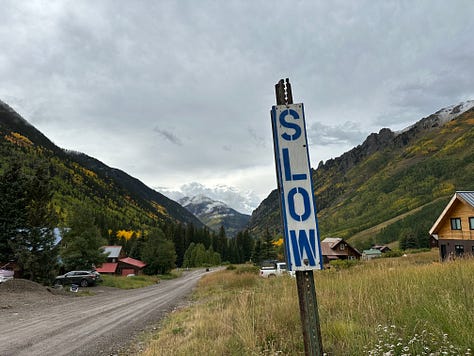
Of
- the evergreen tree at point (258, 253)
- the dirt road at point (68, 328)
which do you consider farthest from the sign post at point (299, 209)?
the evergreen tree at point (258, 253)

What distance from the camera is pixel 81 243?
117 feet

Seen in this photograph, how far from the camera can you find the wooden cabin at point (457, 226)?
99.0 ft

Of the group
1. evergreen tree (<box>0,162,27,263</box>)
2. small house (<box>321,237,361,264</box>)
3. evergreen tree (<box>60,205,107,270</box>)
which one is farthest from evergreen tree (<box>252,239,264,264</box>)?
evergreen tree (<box>0,162,27,263</box>)

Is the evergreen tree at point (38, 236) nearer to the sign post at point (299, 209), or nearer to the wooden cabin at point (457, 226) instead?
the sign post at point (299, 209)

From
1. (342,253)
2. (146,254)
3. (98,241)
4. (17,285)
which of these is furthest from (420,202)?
(17,285)

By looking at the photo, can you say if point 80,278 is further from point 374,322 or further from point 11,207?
point 374,322

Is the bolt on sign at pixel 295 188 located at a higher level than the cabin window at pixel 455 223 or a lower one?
higher

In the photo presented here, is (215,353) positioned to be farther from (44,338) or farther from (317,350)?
(44,338)

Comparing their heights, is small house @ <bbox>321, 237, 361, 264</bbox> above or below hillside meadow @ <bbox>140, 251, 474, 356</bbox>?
below

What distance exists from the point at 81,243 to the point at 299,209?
38.4 metres

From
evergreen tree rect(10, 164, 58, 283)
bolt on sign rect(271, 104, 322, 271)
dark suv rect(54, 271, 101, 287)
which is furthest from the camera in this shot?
dark suv rect(54, 271, 101, 287)

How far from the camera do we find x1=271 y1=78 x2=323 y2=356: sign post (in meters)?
2.40

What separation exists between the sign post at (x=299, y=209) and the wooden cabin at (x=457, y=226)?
1263 inches

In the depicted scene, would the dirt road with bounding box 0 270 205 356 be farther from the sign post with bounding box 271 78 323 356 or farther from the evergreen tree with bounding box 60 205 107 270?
the evergreen tree with bounding box 60 205 107 270
